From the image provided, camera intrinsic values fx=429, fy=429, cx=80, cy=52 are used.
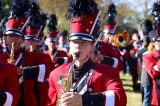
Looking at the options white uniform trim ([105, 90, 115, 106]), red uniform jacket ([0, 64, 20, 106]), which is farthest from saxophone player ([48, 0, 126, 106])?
red uniform jacket ([0, 64, 20, 106])

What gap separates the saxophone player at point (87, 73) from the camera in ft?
12.4

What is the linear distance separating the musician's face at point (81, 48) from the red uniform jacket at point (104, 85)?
8.4 inches

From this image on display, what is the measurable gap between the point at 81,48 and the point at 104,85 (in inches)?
16.0

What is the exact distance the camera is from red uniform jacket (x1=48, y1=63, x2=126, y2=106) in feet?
12.5

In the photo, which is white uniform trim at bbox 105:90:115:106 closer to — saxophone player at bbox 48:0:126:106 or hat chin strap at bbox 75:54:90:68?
saxophone player at bbox 48:0:126:106

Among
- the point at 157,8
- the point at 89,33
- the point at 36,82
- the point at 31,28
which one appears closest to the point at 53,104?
the point at 89,33

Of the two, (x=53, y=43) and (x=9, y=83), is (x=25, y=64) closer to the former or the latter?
(x=9, y=83)

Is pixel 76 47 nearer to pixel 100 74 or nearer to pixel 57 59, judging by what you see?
pixel 100 74

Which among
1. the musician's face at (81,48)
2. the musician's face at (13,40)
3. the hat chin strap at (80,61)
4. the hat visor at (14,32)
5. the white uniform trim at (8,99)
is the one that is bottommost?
the white uniform trim at (8,99)

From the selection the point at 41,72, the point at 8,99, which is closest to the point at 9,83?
the point at 8,99

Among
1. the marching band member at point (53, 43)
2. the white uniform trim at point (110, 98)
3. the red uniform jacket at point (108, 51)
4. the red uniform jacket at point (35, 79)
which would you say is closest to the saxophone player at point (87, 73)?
the white uniform trim at point (110, 98)

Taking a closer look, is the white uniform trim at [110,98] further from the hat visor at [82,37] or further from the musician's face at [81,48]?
the hat visor at [82,37]

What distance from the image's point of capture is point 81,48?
3936mm

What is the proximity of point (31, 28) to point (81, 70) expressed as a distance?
3737mm
